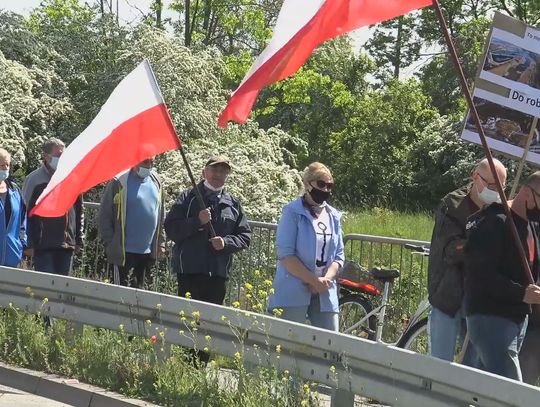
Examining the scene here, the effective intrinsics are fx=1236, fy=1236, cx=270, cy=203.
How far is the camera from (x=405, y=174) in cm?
3531

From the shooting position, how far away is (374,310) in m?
10.3

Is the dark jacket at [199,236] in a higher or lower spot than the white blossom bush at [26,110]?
lower

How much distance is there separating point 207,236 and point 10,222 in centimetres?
223

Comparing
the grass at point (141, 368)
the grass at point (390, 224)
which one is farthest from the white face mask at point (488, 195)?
the grass at point (390, 224)

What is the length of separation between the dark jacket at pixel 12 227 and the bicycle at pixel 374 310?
117 inches

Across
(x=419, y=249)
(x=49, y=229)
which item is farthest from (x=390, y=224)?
(x=419, y=249)

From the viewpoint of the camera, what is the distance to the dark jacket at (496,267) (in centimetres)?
716

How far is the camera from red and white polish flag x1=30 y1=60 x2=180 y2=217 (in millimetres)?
9023

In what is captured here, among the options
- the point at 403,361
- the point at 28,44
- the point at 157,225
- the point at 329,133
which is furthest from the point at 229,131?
the point at 329,133

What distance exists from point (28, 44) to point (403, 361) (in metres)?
19.2

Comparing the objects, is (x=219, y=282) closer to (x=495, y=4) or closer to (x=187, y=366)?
(x=187, y=366)

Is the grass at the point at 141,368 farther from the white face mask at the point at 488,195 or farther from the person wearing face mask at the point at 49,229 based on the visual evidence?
the white face mask at the point at 488,195

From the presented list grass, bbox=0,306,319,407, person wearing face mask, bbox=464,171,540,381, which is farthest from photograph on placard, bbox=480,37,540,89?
grass, bbox=0,306,319,407

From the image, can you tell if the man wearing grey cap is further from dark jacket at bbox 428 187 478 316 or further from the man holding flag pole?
the man holding flag pole
